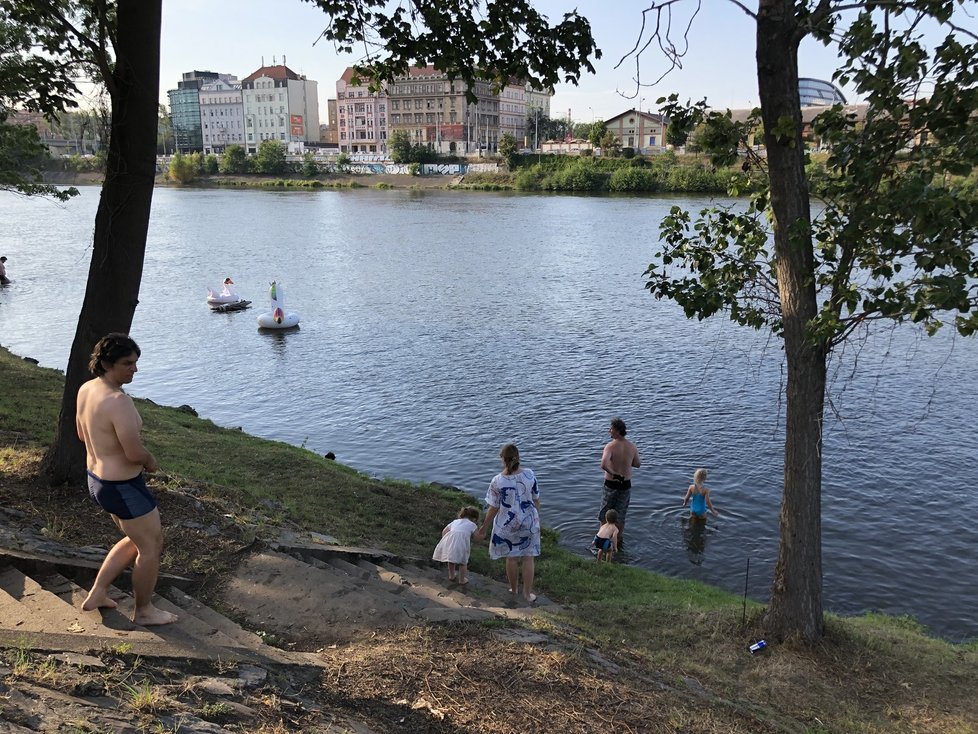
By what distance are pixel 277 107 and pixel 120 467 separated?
18182 cm

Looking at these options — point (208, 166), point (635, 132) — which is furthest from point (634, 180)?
point (208, 166)

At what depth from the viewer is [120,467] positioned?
4.98m

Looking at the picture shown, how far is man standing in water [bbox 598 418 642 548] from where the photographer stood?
11.8 metres

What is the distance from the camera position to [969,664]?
7.54m

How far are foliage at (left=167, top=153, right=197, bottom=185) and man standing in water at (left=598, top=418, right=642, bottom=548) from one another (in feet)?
423

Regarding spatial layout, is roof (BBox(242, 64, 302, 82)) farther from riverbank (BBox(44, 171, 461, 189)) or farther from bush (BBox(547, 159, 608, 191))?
bush (BBox(547, 159, 608, 191))

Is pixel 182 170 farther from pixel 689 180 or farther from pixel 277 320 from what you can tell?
pixel 277 320

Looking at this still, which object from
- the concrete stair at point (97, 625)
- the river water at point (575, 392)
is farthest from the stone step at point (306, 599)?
the river water at point (575, 392)

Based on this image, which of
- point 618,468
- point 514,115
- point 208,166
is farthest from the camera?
point 514,115

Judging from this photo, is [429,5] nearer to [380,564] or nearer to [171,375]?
[380,564]

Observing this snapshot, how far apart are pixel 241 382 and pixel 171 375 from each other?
2414 millimetres

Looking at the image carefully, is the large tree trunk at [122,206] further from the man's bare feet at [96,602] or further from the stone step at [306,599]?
the man's bare feet at [96,602]

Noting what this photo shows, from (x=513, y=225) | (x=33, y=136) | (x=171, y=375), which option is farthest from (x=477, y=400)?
(x=513, y=225)

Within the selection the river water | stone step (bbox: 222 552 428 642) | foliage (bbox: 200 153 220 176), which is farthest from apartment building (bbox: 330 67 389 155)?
stone step (bbox: 222 552 428 642)
